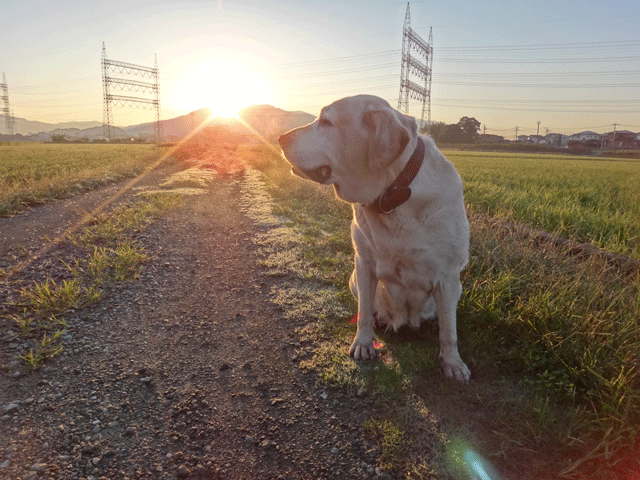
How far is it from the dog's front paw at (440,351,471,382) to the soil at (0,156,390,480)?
641mm

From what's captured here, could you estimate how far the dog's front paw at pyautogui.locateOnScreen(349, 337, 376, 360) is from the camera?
9.64ft

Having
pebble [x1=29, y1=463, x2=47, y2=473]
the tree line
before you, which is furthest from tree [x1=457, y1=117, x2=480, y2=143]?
pebble [x1=29, y1=463, x2=47, y2=473]

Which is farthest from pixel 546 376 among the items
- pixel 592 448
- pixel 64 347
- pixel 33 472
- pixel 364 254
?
pixel 64 347

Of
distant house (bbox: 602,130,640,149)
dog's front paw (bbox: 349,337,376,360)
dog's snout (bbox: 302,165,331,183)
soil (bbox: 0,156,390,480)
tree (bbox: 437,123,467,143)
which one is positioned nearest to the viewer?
soil (bbox: 0,156,390,480)

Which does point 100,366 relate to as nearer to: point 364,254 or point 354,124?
point 364,254

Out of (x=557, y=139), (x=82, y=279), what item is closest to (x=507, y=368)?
(x=82, y=279)

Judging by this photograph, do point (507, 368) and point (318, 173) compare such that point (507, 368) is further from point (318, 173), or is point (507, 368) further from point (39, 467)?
point (39, 467)

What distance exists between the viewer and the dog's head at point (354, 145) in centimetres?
245

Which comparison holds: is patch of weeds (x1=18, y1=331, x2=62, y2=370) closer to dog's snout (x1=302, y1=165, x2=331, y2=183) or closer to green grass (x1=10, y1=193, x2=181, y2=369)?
green grass (x1=10, y1=193, x2=181, y2=369)

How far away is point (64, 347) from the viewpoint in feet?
9.64

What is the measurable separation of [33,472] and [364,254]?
2.27 metres

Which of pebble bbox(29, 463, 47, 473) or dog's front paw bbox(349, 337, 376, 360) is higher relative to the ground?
dog's front paw bbox(349, 337, 376, 360)

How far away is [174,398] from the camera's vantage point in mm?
2494

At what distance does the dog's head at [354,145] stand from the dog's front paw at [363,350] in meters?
1.15
